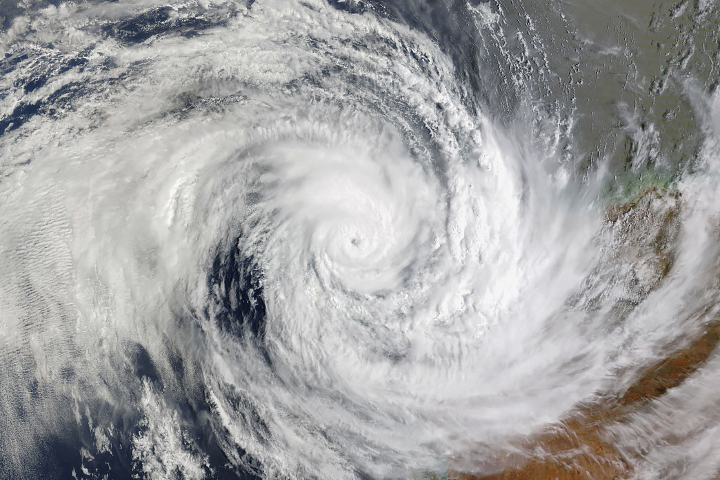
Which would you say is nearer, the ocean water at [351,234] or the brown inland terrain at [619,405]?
the brown inland terrain at [619,405]

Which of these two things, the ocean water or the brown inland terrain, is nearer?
the brown inland terrain

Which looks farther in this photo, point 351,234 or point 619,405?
point 351,234

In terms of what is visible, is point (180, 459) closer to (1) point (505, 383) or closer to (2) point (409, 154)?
(1) point (505, 383)

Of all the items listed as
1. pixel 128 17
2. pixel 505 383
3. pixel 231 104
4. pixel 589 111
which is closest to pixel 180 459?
pixel 505 383
